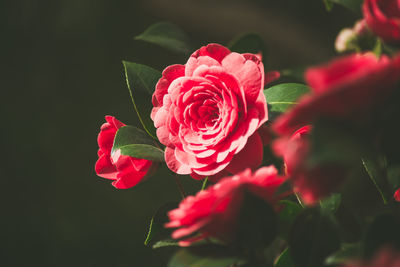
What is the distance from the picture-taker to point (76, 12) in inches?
63.0

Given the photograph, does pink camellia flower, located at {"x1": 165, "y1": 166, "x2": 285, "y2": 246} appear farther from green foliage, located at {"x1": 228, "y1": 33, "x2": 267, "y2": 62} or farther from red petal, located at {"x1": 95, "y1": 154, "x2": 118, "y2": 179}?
green foliage, located at {"x1": 228, "y1": 33, "x2": 267, "y2": 62}

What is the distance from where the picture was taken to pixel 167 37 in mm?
642

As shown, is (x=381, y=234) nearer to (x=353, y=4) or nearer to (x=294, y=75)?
(x=353, y=4)

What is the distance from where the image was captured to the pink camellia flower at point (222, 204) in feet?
1.08

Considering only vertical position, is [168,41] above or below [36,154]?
above

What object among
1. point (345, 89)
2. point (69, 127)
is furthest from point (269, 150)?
point (69, 127)

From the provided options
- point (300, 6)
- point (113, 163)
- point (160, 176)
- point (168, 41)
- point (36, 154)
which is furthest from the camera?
point (300, 6)

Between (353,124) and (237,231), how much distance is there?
14cm

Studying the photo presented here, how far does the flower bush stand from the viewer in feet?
0.86

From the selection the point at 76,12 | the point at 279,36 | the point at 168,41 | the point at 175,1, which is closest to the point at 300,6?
the point at 279,36

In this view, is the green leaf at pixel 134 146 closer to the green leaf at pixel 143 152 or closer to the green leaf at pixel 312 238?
the green leaf at pixel 143 152

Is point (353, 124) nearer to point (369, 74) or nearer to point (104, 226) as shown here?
point (369, 74)

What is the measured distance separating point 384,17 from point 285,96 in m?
0.16

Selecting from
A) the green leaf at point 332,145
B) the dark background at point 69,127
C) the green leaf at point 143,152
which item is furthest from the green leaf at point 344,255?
the dark background at point 69,127
